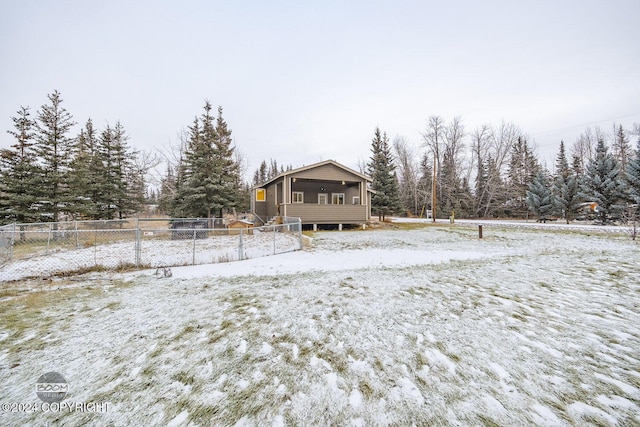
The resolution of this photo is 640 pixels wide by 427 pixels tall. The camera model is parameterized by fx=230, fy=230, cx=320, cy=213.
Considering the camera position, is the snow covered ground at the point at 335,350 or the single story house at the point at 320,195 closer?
the snow covered ground at the point at 335,350

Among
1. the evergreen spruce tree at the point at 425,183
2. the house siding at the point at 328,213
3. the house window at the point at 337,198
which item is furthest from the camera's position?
the evergreen spruce tree at the point at 425,183

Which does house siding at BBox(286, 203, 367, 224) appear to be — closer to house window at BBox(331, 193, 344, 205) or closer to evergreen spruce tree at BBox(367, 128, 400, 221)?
house window at BBox(331, 193, 344, 205)

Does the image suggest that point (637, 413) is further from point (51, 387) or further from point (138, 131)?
point (138, 131)

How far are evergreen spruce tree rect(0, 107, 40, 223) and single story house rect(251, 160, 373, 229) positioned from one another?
13.6 metres

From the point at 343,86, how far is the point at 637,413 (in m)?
21.6

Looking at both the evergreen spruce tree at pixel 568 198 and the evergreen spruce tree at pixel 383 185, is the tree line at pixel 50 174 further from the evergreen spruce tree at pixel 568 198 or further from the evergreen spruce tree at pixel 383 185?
the evergreen spruce tree at pixel 568 198

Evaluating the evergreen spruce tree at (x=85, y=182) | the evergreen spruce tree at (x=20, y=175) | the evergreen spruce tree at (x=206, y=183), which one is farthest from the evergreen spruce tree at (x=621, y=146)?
the evergreen spruce tree at (x=20, y=175)

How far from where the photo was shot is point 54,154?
14.2m

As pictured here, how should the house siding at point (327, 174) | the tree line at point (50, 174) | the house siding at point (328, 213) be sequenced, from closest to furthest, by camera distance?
the tree line at point (50, 174) < the house siding at point (328, 213) < the house siding at point (327, 174)

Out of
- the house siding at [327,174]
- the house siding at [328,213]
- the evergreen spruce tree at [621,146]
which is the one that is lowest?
the house siding at [328,213]

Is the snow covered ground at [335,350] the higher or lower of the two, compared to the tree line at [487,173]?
lower

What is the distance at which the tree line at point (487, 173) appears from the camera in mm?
23219

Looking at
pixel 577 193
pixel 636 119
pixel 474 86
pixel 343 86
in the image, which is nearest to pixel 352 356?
pixel 343 86

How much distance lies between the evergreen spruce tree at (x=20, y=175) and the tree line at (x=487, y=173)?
955 inches
